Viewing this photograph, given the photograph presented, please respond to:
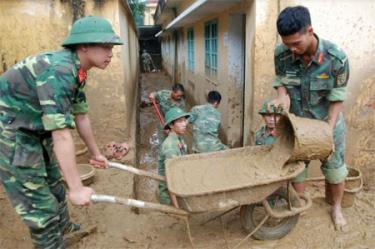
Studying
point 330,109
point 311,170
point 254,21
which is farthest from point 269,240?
point 254,21

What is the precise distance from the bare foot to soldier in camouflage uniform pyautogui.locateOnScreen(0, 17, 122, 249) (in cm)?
267

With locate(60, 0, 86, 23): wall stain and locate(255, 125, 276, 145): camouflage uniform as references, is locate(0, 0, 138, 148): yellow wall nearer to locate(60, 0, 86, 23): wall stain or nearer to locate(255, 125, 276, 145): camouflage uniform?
locate(60, 0, 86, 23): wall stain

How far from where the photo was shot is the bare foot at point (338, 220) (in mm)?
3697

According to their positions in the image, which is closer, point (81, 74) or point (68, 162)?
point (68, 162)

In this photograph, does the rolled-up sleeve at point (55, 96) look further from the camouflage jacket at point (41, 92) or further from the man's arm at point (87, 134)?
the man's arm at point (87, 134)

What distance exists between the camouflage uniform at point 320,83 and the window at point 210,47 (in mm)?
3986

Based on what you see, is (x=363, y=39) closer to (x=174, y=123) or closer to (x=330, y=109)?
(x=330, y=109)

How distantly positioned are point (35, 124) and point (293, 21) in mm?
2122

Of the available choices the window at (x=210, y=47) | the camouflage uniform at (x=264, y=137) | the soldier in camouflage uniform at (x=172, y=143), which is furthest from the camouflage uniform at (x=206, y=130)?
the window at (x=210, y=47)

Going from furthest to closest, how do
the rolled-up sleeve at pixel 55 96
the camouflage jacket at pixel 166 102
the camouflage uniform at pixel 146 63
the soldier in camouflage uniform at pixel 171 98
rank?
the camouflage uniform at pixel 146 63
the camouflage jacket at pixel 166 102
the soldier in camouflage uniform at pixel 171 98
the rolled-up sleeve at pixel 55 96

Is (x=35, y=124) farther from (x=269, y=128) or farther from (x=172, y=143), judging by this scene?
(x=269, y=128)

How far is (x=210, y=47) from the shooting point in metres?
7.93

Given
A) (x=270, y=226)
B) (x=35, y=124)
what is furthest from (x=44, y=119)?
(x=270, y=226)

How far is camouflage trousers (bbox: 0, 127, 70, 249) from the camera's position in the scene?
8.40 feet
